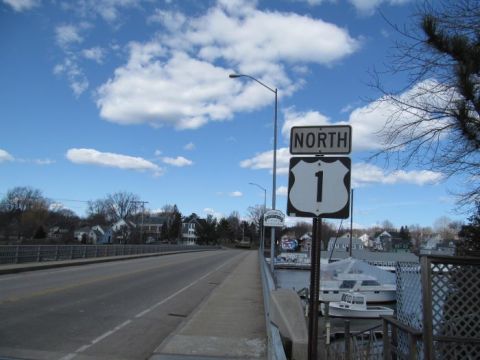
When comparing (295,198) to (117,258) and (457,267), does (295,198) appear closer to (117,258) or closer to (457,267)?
(457,267)

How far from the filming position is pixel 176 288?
→ 21.0m

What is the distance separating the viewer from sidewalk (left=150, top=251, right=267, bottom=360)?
8.82 metres

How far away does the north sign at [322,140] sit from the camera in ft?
19.4

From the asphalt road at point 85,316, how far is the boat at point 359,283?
27.5 metres

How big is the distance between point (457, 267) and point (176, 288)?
1696cm

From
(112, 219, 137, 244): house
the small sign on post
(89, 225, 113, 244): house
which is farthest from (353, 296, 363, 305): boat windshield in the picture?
(89, 225, 113, 244): house

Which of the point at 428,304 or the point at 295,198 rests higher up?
the point at 295,198

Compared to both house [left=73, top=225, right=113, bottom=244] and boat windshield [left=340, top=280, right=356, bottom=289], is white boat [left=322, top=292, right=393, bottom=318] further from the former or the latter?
house [left=73, top=225, right=113, bottom=244]

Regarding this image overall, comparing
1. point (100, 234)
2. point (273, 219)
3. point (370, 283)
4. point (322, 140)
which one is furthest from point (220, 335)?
point (100, 234)

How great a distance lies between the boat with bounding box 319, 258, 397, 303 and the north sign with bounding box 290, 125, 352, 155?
126 ft

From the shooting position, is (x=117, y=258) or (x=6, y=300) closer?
(x=6, y=300)

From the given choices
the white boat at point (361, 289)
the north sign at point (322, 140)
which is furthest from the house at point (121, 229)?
the north sign at point (322, 140)

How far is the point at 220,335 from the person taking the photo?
10633 mm

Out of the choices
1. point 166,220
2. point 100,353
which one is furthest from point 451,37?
point 166,220
